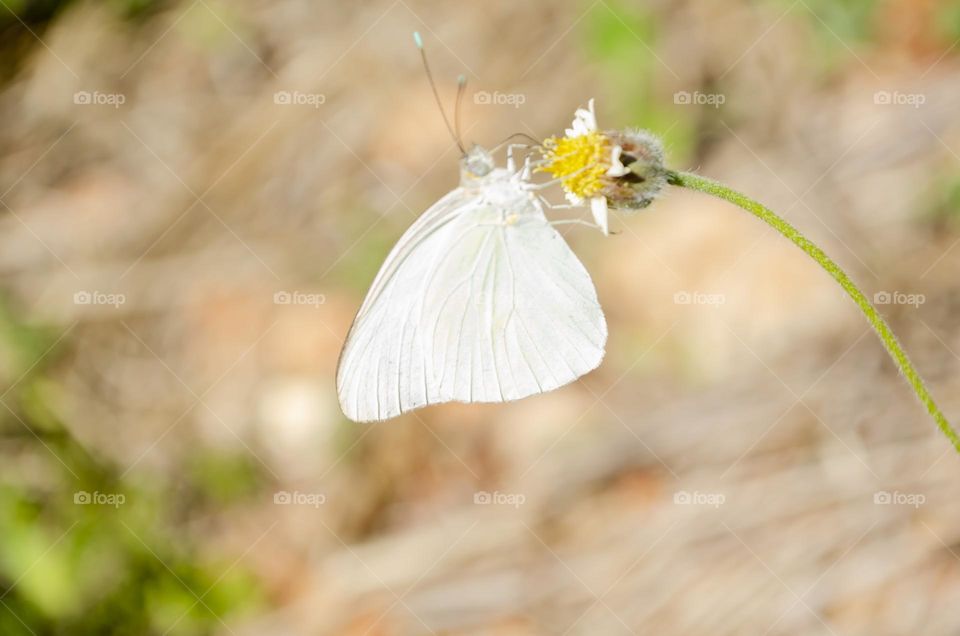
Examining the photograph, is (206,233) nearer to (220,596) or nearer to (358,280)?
(358,280)

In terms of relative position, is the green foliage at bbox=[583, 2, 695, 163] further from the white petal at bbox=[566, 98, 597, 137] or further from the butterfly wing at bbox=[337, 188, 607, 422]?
the white petal at bbox=[566, 98, 597, 137]

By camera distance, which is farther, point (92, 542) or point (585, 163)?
point (92, 542)

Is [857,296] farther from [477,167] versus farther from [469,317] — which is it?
[469,317]

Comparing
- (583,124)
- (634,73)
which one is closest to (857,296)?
(583,124)

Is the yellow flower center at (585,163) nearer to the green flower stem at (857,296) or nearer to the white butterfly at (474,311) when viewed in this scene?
the white butterfly at (474,311)

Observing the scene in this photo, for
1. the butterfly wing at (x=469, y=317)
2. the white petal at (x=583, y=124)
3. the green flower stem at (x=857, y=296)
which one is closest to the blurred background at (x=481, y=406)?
the butterfly wing at (x=469, y=317)

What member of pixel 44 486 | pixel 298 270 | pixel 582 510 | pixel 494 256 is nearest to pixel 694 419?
pixel 582 510

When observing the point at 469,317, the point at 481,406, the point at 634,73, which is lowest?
the point at 481,406
